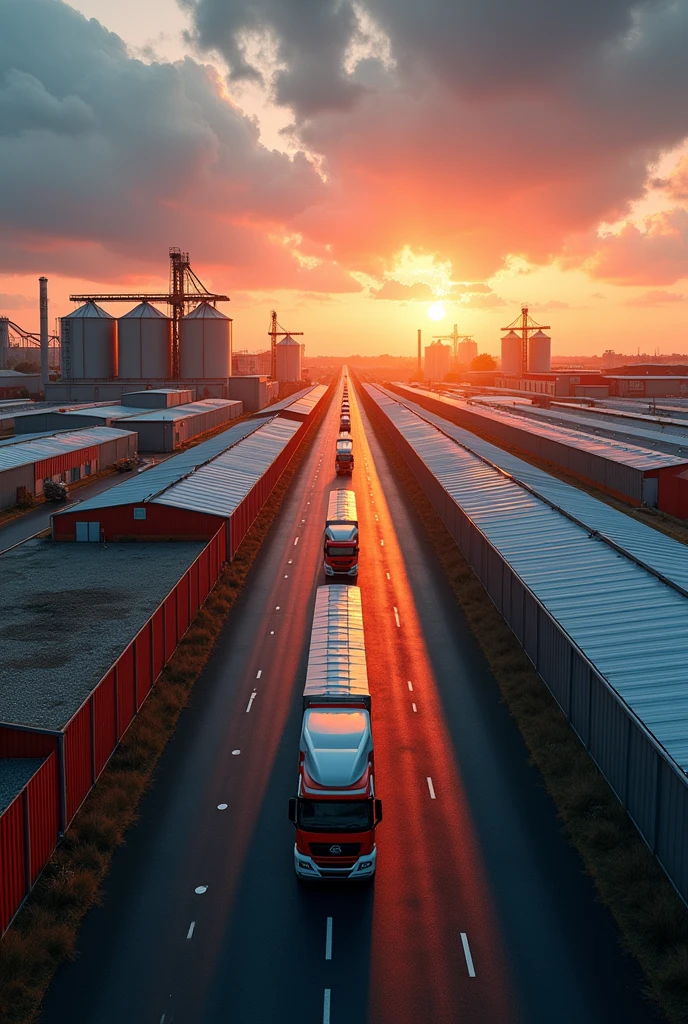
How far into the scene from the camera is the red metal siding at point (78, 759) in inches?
778

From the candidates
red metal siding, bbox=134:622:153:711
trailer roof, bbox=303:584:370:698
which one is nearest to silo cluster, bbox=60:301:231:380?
trailer roof, bbox=303:584:370:698

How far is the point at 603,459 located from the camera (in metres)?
69.1

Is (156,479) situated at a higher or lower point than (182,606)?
higher

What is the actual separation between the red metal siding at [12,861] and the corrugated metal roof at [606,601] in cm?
1379

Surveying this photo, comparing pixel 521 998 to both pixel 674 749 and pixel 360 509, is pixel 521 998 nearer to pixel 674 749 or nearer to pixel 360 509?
pixel 674 749

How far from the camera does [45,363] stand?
151 m

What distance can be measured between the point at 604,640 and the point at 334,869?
1134 cm

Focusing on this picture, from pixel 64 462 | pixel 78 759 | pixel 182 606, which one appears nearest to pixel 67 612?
pixel 182 606

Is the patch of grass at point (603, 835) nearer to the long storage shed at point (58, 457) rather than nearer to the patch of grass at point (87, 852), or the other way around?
the patch of grass at point (87, 852)

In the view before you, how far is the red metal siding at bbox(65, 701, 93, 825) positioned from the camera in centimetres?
1977

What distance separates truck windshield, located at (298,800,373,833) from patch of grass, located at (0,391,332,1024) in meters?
4.77

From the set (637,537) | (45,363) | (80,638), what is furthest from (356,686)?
(45,363)

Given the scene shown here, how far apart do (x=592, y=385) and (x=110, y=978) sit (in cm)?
18510

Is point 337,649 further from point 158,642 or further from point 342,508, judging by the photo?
point 342,508
